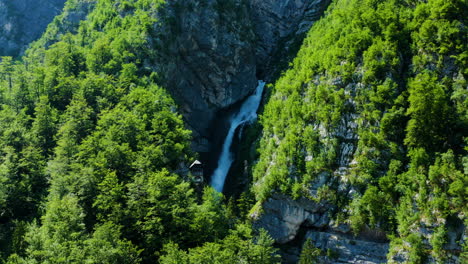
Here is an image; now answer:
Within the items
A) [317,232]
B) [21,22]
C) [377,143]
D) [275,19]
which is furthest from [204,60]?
[21,22]

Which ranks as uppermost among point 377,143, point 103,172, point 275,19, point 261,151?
point 275,19

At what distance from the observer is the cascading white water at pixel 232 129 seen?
7050 cm

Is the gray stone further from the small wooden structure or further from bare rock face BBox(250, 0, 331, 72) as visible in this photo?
bare rock face BBox(250, 0, 331, 72)

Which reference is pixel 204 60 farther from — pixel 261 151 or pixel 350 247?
pixel 350 247

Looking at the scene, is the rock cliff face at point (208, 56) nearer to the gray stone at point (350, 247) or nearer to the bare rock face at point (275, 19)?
the bare rock face at point (275, 19)

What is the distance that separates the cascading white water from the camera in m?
70.5

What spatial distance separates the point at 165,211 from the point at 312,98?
2829 centimetres

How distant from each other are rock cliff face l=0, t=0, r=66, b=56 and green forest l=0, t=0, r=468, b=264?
37.6m

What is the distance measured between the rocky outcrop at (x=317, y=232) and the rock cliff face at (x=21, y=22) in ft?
270

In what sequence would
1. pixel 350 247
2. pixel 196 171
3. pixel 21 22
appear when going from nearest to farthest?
pixel 350 247 → pixel 196 171 → pixel 21 22

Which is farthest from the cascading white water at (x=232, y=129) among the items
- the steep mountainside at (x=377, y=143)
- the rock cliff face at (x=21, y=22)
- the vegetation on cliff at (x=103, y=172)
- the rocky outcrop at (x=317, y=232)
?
the rock cliff face at (x=21, y=22)

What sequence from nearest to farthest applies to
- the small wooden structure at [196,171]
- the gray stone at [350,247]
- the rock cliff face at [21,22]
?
the gray stone at [350,247]
the small wooden structure at [196,171]
the rock cliff face at [21,22]

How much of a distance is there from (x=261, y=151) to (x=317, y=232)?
16820mm

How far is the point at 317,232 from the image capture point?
5166 cm
